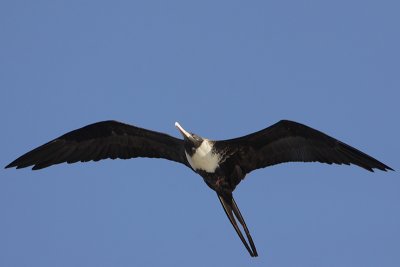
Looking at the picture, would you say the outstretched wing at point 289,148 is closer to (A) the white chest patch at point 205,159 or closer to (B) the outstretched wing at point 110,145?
(A) the white chest patch at point 205,159

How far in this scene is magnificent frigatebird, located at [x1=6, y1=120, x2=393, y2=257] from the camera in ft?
21.8

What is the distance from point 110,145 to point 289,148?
1.80 m

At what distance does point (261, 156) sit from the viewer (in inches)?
270

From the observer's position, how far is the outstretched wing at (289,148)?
6.61 m

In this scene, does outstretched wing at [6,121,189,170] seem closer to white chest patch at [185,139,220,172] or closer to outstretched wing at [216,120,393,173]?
white chest patch at [185,139,220,172]

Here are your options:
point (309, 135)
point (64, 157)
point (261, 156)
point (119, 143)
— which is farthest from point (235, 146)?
point (64, 157)

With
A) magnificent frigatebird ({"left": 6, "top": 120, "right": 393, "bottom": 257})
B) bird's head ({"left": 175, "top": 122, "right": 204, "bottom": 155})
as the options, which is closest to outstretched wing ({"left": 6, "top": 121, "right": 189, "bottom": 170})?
magnificent frigatebird ({"left": 6, "top": 120, "right": 393, "bottom": 257})

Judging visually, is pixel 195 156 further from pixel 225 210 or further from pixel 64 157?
pixel 64 157

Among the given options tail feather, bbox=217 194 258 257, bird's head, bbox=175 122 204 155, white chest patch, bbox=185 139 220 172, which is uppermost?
bird's head, bbox=175 122 204 155

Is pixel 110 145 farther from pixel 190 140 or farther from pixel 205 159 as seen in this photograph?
pixel 205 159

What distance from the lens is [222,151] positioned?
22.2 feet

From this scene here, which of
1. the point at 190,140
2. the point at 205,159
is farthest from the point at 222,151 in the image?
the point at 190,140

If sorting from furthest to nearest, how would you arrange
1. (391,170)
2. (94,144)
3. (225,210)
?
(94,144), (225,210), (391,170)

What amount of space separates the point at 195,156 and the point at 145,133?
2.26 ft
